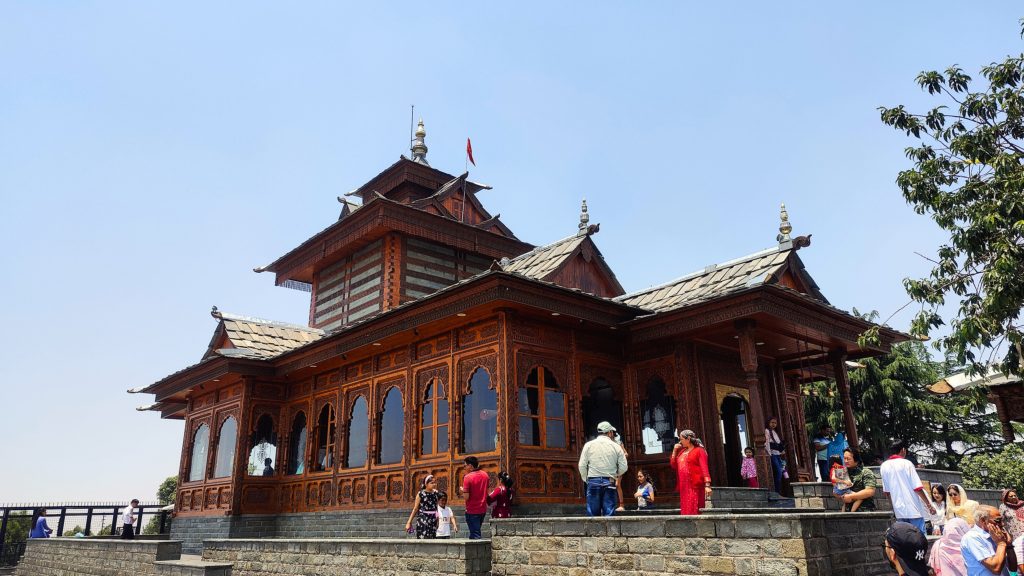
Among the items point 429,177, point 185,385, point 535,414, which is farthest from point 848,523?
point 429,177

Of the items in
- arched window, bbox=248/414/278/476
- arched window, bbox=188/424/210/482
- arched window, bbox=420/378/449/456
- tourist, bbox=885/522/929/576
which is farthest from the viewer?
arched window, bbox=188/424/210/482

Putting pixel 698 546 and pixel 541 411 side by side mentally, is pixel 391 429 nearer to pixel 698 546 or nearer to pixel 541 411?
pixel 541 411

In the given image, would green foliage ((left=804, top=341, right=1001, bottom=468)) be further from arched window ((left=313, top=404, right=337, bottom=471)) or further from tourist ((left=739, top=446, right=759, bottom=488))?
arched window ((left=313, top=404, right=337, bottom=471))

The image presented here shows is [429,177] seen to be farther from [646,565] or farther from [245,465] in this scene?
[646,565]

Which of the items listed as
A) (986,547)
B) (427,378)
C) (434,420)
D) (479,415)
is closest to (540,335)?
(479,415)

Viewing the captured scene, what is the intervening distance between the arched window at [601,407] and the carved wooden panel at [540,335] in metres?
1.29

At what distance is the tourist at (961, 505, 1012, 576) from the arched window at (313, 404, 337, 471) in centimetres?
1248

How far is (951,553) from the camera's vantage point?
6.91 meters

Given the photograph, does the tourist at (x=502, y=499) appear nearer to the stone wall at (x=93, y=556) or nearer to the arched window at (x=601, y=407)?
the arched window at (x=601, y=407)

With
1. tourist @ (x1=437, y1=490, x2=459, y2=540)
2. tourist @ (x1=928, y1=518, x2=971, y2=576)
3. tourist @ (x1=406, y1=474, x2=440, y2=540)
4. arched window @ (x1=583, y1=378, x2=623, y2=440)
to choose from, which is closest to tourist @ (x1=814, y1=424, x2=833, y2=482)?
arched window @ (x1=583, y1=378, x2=623, y2=440)

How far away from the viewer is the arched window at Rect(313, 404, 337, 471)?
52.7ft

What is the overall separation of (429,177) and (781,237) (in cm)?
1213

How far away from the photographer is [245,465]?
1705 centimetres

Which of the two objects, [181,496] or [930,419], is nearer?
[181,496]
